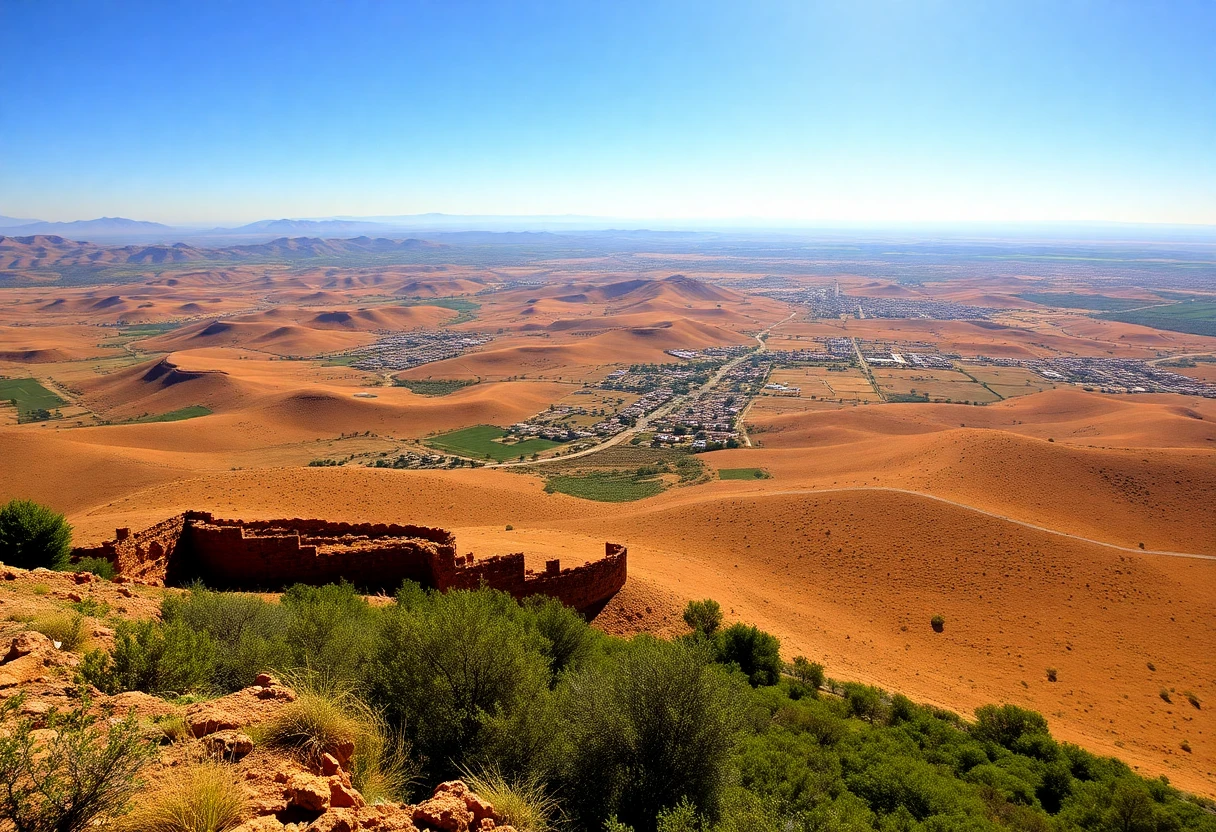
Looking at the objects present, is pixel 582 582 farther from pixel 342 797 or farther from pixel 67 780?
pixel 67 780

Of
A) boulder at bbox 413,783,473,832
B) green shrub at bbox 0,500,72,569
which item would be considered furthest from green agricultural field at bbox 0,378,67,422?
boulder at bbox 413,783,473,832

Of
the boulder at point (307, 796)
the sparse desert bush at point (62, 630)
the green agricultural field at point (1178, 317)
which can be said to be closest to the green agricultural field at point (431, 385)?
the sparse desert bush at point (62, 630)

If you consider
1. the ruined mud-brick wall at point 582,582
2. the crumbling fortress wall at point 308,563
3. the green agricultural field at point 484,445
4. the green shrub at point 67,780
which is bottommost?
the green agricultural field at point 484,445

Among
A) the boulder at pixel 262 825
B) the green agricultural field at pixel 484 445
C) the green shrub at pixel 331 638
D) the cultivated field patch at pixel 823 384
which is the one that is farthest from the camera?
the cultivated field patch at pixel 823 384

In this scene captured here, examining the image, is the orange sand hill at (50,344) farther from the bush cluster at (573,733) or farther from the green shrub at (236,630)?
the bush cluster at (573,733)

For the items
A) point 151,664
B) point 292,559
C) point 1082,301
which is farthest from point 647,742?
point 1082,301

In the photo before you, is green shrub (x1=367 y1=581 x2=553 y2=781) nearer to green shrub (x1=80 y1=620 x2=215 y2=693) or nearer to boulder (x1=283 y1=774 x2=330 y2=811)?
boulder (x1=283 y1=774 x2=330 y2=811)
